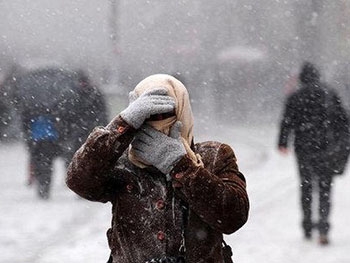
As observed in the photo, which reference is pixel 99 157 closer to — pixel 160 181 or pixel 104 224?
pixel 160 181

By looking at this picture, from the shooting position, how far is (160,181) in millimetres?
2447

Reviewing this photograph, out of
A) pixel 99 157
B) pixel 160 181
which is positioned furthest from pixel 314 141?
pixel 99 157

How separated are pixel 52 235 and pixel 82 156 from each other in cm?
420

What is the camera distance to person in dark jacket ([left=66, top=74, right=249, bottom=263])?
2346 millimetres

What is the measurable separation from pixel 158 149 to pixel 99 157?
167 millimetres

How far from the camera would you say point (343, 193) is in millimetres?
7848

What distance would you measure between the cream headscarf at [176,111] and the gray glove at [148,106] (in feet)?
0.08

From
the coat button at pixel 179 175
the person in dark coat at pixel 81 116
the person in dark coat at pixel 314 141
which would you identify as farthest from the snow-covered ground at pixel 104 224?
the coat button at pixel 179 175

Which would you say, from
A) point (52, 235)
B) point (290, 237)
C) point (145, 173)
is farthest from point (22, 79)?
point (145, 173)

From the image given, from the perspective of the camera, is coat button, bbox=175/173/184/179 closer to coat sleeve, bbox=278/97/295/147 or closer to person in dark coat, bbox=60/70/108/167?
coat sleeve, bbox=278/97/295/147

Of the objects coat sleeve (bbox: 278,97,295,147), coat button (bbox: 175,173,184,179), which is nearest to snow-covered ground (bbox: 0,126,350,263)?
coat sleeve (bbox: 278,97,295,147)

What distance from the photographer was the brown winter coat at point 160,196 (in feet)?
7.73

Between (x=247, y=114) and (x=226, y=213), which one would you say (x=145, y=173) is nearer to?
(x=226, y=213)

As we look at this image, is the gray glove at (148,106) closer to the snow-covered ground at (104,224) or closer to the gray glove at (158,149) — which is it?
the gray glove at (158,149)
